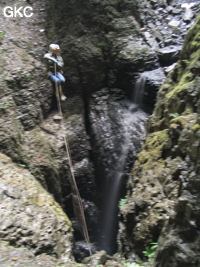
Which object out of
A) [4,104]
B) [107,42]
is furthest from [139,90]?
[4,104]

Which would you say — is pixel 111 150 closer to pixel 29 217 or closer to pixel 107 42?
pixel 107 42

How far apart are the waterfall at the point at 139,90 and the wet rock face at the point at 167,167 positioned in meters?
2.91

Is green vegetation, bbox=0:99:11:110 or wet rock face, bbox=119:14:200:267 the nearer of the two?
wet rock face, bbox=119:14:200:267

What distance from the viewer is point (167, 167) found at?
4.56 meters

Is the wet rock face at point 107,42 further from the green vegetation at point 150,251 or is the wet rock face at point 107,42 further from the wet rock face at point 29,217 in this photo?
the green vegetation at point 150,251

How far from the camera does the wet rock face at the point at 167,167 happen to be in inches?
106

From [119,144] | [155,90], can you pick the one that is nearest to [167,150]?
[119,144]

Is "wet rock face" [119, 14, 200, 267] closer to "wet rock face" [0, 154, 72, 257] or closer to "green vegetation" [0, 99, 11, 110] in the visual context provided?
"wet rock face" [0, 154, 72, 257]

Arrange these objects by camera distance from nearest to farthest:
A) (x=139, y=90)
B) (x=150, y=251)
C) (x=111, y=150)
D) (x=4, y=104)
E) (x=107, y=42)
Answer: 1. (x=150, y=251)
2. (x=4, y=104)
3. (x=111, y=150)
4. (x=139, y=90)
5. (x=107, y=42)

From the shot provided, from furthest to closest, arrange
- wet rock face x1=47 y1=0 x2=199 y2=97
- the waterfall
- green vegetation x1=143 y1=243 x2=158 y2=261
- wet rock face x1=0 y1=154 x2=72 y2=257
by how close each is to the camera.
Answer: wet rock face x1=47 y1=0 x2=199 y2=97 < the waterfall < wet rock face x1=0 y1=154 x2=72 y2=257 < green vegetation x1=143 y1=243 x2=158 y2=261

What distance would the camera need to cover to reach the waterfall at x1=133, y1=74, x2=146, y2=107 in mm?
9055

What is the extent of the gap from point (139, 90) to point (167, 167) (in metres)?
5.21

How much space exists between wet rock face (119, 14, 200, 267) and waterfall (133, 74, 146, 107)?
291 centimetres

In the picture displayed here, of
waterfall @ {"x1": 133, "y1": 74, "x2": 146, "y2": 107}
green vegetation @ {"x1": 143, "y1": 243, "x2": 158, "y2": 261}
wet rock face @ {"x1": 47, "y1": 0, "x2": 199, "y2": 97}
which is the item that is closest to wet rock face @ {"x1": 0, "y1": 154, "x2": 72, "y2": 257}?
green vegetation @ {"x1": 143, "y1": 243, "x2": 158, "y2": 261}
